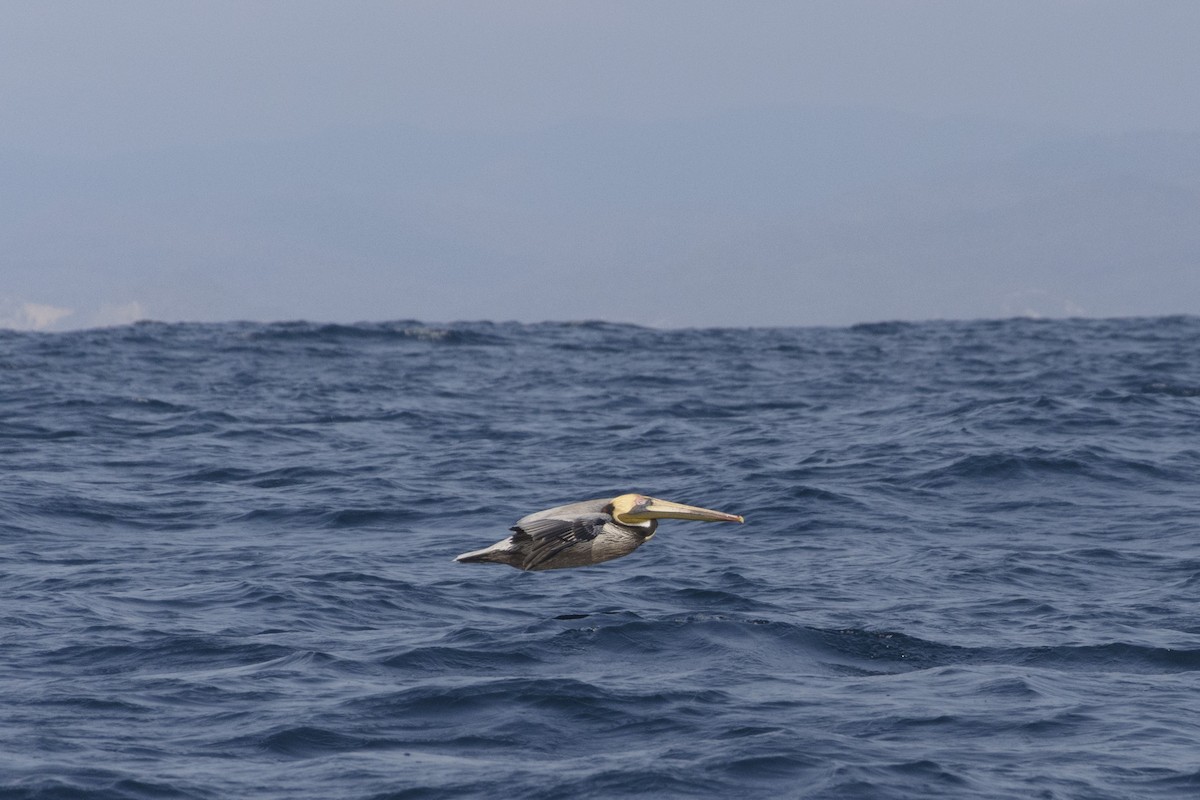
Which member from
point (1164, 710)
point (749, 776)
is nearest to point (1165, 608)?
point (1164, 710)

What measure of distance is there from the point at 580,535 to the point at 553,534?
0.67ft

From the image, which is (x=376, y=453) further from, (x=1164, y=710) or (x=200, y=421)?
(x=1164, y=710)

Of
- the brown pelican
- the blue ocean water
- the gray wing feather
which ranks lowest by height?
the blue ocean water

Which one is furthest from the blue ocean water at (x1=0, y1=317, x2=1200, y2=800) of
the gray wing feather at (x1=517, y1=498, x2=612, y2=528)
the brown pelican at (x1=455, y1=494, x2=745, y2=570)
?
the gray wing feather at (x1=517, y1=498, x2=612, y2=528)

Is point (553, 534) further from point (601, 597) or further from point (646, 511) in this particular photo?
point (601, 597)

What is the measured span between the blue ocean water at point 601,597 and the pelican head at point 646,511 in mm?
2073

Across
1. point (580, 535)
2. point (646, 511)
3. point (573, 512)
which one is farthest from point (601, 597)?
point (646, 511)

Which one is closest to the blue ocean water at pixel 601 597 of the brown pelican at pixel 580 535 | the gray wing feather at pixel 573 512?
the brown pelican at pixel 580 535

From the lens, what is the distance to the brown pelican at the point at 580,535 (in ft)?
38.9

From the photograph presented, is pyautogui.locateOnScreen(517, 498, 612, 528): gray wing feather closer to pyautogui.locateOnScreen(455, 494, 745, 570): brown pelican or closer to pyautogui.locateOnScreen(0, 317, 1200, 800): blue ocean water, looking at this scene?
pyautogui.locateOnScreen(455, 494, 745, 570): brown pelican

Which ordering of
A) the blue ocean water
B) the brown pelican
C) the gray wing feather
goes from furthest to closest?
the blue ocean water, the gray wing feather, the brown pelican

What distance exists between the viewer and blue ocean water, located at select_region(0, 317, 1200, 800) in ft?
42.1

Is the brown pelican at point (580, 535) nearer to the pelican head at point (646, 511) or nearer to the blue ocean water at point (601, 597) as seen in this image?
the pelican head at point (646, 511)

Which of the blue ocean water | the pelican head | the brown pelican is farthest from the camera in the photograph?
the blue ocean water
